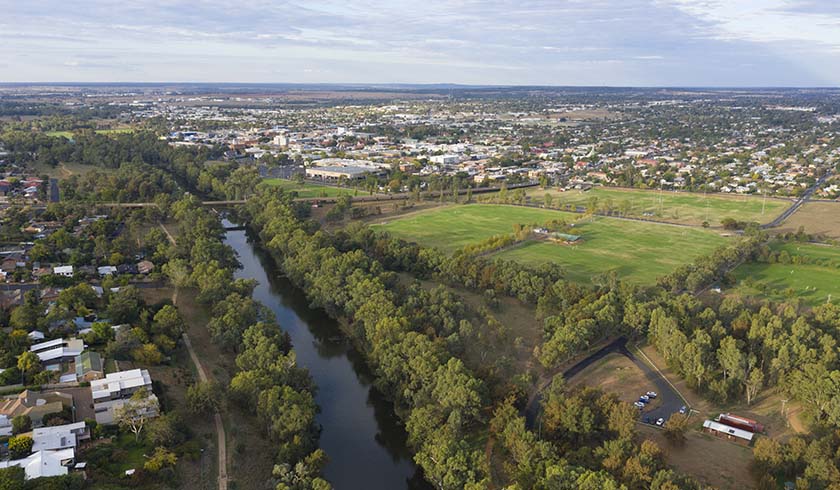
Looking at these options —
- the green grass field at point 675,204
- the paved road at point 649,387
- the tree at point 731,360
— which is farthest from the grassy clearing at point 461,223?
the tree at point 731,360

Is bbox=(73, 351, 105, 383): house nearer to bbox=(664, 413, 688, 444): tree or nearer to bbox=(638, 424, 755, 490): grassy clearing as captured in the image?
bbox=(638, 424, 755, 490): grassy clearing

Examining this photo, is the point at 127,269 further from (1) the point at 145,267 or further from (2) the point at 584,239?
(2) the point at 584,239

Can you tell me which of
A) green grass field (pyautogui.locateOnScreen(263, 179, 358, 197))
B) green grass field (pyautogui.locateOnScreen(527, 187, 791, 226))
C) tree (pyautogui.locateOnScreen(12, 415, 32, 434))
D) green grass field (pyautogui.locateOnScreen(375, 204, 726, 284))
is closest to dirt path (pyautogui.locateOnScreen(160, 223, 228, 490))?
tree (pyautogui.locateOnScreen(12, 415, 32, 434))

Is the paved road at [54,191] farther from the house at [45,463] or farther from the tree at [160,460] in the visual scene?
the tree at [160,460]

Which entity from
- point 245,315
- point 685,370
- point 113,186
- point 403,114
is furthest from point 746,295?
point 403,114

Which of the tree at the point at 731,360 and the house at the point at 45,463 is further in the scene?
the tree at the point at 731,360

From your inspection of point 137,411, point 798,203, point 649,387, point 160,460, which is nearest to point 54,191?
point 137,411

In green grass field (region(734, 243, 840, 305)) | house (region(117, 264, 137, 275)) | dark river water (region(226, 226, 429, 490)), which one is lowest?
dark river water (region(226, 226, 429, 490))
